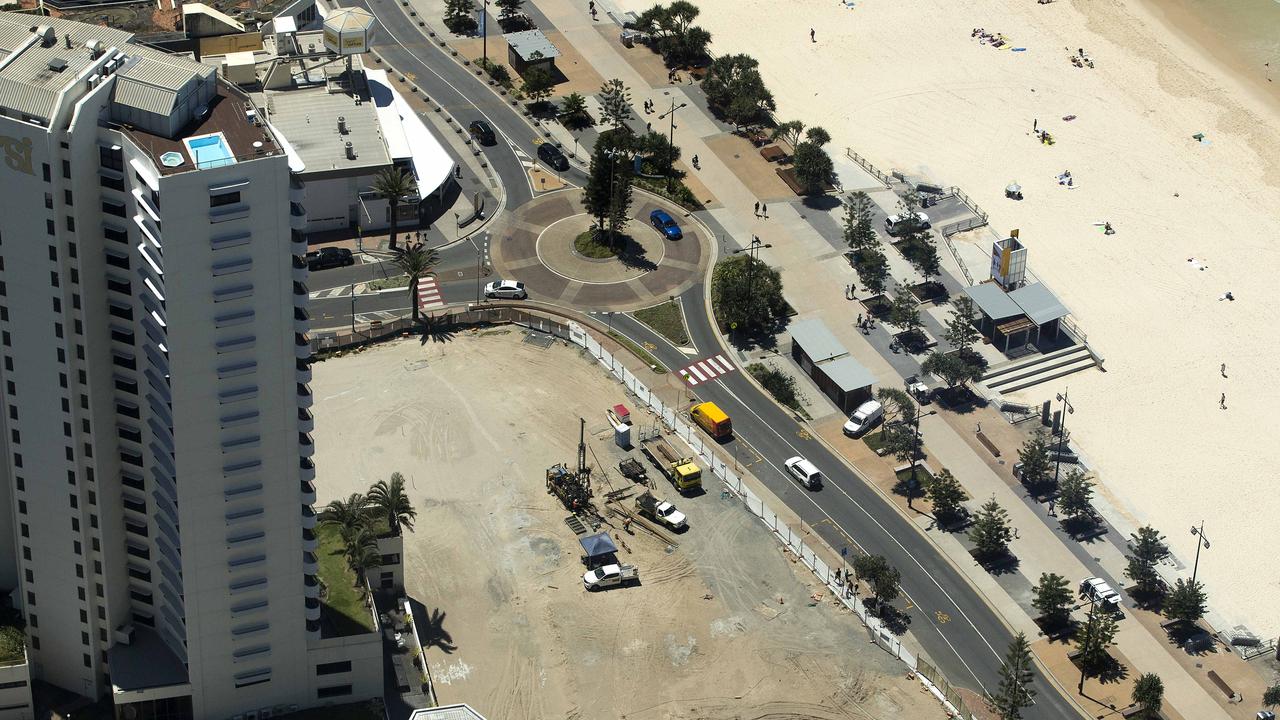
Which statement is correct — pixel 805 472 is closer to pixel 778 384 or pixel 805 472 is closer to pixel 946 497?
pixel 946 497

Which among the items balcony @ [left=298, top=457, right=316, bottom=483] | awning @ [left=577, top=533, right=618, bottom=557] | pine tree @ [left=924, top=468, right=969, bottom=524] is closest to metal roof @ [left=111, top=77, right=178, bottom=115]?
balcony @ [left=298, top=457, right=316, bottom=483]

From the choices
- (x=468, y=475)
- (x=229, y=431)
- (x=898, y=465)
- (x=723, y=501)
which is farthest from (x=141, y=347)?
(x=898, y=465)

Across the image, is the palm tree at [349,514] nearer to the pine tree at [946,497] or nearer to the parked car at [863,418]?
the parked car at [863,418]

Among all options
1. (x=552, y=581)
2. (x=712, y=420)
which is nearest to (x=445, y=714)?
(x=552, y=581)

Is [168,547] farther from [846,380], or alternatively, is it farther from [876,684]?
[846,380]

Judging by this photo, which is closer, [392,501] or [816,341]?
[392,501]

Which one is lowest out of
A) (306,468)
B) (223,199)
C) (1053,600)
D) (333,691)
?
(333,691)
